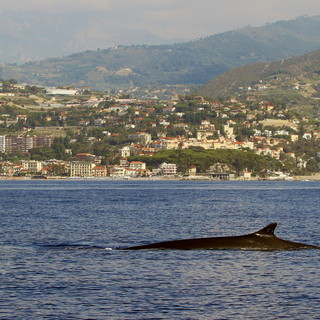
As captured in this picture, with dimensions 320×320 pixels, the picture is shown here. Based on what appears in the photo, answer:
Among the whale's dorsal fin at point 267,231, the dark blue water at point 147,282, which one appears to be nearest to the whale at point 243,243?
the whale's dorsal fin at point 267,231

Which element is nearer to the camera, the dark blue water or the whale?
the dark blue water

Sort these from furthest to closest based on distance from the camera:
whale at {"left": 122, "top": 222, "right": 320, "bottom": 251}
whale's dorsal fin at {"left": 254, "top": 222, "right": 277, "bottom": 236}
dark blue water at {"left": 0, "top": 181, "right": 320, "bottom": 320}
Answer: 1. whale at {"left": 122, "top": 222, "right": 320, "bottom": 251}
2. whale's dorsal fin at {"left": 254, "top": 222, "right": 277, "bottom": 236}
3. dark blue water at {"left": 0, "top": 181, "right": 320, "bottom": 320}

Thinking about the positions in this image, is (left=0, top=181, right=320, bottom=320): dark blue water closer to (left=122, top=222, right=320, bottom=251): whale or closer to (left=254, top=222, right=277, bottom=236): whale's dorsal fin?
(left=122, top=222, right=320, bottom=251): whale

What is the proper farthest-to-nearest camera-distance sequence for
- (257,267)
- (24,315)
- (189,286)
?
(257,267), (189,286), (24,315)

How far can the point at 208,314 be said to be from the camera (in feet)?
91.9

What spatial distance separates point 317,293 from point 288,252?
27.5 feet

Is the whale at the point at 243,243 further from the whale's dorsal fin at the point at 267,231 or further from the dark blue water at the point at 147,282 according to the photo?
the dark blue water at the point at 147,282

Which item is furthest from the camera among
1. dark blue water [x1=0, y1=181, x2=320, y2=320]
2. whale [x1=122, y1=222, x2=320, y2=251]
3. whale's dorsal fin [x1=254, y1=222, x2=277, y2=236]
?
whale [x1=122, y1=222, x2=320, y2=251]

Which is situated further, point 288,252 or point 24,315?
point 288,252

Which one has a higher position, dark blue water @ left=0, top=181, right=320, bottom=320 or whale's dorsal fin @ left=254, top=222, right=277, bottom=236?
whale's dorsal fin @ left=254, top=222, right=277, bottom=236

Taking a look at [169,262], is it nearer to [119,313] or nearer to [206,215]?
[119,313]

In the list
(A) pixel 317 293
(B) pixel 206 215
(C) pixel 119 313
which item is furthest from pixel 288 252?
(B) pixel 206 215

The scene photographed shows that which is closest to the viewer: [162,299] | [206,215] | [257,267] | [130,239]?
[162,299]

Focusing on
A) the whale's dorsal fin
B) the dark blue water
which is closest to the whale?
the whale's dorsal fin
